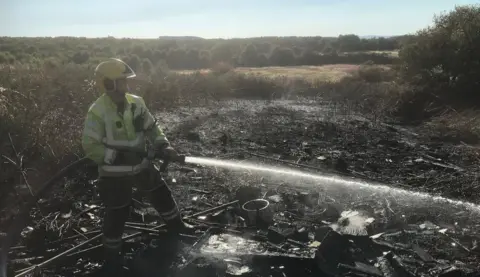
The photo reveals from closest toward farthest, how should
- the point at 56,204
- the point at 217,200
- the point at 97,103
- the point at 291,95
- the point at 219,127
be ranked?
the point at 97,103 → the point at 56,204 → the point at 217,200 → the point at 219,127 → the point at 291,95

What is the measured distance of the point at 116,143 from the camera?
4.53m

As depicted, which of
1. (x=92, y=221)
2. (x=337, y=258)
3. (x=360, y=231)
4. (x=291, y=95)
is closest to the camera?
(x=337, y=258)

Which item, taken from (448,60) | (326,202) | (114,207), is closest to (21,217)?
(114,207)

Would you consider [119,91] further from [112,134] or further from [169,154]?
[169,154]

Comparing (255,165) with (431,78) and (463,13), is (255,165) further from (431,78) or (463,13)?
(463,13)

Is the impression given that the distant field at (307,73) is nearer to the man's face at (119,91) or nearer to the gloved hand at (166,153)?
the gloved hand at (166,153)

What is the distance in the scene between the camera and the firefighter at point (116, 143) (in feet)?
14.6

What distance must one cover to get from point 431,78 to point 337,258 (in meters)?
17.8

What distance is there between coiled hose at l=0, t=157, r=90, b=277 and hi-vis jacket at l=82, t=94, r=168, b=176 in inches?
9.0

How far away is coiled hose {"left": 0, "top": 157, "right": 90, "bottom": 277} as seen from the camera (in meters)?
4.53

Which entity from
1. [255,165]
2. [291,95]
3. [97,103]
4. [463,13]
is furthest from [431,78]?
[97,103]

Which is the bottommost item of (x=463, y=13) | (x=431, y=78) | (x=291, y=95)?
(x=291, y=95)

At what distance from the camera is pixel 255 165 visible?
10273 mm

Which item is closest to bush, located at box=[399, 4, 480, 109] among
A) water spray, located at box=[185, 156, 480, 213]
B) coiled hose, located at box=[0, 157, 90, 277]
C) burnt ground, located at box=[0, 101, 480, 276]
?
burnt ground, located at box=[0, 101, 480, 276]
